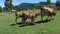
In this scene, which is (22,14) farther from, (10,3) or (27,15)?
(10,3)

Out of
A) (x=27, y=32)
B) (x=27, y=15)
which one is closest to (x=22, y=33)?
(x=27, y=32)

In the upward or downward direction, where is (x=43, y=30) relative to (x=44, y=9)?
downward

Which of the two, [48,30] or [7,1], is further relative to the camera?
[7,1]

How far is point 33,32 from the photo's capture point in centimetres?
1585

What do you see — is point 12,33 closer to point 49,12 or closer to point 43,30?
point 43,30

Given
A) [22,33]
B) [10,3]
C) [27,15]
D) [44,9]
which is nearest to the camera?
[22,33]

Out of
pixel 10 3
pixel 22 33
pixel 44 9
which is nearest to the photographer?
pixel 22 33

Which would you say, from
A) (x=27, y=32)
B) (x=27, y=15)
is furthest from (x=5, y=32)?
(x=27, y=15)

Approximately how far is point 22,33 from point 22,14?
537cm

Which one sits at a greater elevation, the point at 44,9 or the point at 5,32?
the point at 44,9

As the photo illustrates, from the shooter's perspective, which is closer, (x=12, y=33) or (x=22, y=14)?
(x=12, y=33)

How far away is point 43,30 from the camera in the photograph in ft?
54.0

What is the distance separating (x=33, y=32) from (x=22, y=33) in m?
0.88

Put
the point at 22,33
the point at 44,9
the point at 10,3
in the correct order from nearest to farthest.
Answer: the point at 22,33, the point at 44,9, the point at 10,3
